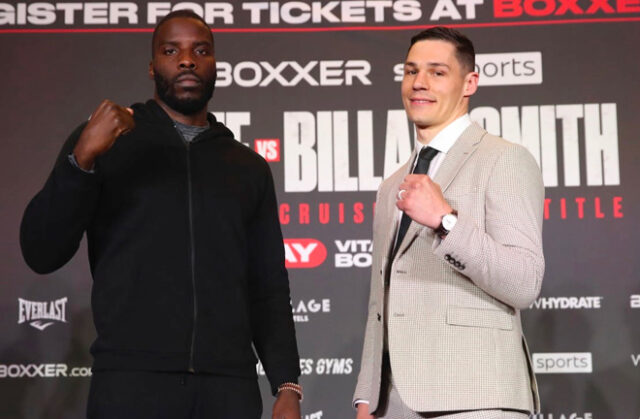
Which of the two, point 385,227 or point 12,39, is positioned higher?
point 12,39

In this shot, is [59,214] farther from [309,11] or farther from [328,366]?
[309,11]

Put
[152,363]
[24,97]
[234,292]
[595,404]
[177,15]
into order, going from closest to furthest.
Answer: [152,363] < [234,292] < [177,15] < [595,404] < [24,97]

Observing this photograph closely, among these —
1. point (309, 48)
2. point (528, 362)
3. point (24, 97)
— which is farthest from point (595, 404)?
point (24, 97)

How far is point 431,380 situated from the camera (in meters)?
2.18

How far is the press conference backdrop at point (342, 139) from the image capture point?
12.3 feet

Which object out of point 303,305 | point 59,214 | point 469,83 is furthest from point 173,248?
point 303,305

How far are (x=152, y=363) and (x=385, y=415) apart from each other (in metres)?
0.64

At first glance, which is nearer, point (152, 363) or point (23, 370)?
point (152, 363)

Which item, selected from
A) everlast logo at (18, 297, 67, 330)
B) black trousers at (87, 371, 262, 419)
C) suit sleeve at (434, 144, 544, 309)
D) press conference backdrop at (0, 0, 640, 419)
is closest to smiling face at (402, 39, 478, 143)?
suit sleeve at (434, 144, 544, 309)

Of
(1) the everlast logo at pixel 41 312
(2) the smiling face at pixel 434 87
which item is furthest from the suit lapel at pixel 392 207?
(1) the everlast logo at pixel 41 312

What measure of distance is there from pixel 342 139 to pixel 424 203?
1.84 meters

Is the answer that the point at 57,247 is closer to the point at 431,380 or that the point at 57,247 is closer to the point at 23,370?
the point at 431,380

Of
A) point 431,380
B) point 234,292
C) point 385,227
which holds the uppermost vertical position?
point 385,227

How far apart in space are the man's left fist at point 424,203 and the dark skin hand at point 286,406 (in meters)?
0.55
